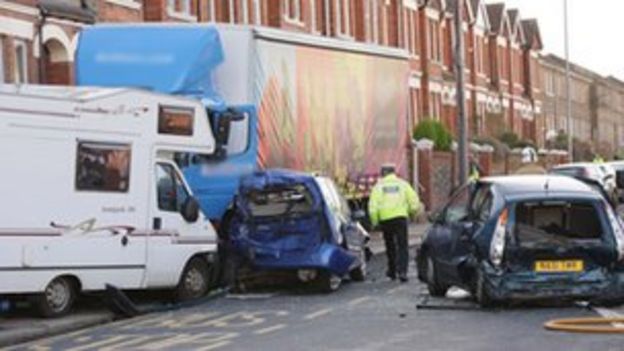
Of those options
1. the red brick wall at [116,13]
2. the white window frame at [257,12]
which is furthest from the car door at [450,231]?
the white window frame at [257,12]

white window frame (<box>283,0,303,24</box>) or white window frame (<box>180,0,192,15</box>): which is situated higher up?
white window frame (<box>283,0,303,24</box>)

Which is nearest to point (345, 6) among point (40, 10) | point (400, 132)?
point (400, 132)

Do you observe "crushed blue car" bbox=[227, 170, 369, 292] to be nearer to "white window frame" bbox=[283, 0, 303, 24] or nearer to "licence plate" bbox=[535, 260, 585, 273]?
"licence plate" bbox=[535, 260, 585, 273]

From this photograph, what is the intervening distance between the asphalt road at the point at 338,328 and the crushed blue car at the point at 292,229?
550 millimetres

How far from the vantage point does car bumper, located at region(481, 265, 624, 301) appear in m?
14.5

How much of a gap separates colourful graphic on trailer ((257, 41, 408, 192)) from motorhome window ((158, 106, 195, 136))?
2.33 metres

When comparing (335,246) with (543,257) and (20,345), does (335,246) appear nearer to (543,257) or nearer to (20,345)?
(543,257)

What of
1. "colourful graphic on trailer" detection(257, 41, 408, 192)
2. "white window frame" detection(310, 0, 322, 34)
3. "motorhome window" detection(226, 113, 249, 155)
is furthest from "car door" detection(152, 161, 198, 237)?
"white window frame" detection(310, 0, 322, 34)

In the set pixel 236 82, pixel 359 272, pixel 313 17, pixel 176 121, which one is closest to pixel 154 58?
pixel 236 82

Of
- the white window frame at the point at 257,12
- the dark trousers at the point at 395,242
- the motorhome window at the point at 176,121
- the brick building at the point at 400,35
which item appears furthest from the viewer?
the white window frame at the point at 257,12

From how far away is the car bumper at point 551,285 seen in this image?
47.4ft

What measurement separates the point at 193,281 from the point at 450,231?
139 inches

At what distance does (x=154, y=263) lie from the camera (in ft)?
53.4

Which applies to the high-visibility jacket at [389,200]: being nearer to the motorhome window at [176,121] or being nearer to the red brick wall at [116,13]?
the motorhome window at [176,121]
